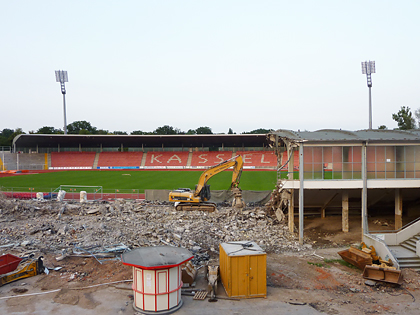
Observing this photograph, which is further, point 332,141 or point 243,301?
point 332,141

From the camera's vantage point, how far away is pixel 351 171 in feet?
56.1

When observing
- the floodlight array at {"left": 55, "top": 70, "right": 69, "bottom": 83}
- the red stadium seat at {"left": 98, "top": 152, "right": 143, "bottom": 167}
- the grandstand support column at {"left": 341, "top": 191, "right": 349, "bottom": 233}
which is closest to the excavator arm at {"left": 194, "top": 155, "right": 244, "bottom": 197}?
the grandstand support column at {"left": 341, "top": 191, "right": 349, "bottom": 233}

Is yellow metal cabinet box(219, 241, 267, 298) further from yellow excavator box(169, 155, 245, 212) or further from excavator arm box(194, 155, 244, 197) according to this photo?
excavator arm box(194, 155, 244, 197)

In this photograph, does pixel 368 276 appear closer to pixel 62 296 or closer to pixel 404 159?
pixel 404 159

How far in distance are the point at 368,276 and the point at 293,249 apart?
441 cm

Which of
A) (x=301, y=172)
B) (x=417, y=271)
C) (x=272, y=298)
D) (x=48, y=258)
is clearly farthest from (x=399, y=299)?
(x=48, y=258)

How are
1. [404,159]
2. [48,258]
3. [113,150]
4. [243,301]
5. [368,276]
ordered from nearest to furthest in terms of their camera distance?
1. [243,301]
2. [368,276]
3. [48,258]
4. [404,159]
5. [113,150]

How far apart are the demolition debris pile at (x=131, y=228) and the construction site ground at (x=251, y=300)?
61.0 inches

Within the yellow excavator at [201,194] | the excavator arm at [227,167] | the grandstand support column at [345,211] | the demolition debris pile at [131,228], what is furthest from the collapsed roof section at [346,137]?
the yellow excavator at [201,194]

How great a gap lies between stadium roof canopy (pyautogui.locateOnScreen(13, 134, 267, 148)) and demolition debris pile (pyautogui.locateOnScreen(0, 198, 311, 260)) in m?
38.6

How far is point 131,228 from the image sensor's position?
716 inches

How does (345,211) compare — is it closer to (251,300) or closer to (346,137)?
(346,137)

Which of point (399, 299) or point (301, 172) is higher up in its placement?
point (301, 172)

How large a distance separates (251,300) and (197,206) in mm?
13997
